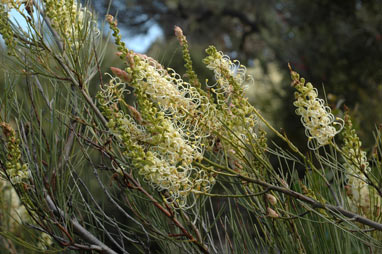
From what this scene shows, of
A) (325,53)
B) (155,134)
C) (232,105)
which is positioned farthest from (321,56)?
(155,134)

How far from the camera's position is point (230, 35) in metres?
5.93

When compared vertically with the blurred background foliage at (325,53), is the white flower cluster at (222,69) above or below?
below

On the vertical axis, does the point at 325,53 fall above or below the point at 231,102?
above

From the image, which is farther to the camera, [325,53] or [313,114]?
[325,53]

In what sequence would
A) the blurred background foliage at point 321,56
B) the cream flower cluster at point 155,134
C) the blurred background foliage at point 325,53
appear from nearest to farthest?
the cream flower cluster at point 155,134 < the blurred background foliage at point 321,56 < the blurred background foliage at point 325,53

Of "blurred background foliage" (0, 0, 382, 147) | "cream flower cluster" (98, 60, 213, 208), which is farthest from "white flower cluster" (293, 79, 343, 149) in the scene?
"blurred background foliage" (0, 0, 382, 147)

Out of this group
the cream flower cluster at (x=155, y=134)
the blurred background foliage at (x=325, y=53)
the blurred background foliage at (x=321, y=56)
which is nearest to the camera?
the cream flower cluster at (x=155, y=134)

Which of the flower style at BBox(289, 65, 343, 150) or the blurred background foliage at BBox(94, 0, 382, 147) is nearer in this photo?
the flower style at BBox(289, 65, 343, 150)

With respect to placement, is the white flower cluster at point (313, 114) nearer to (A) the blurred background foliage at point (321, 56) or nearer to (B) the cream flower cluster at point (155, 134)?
(B) the cream flower cluster at point (155, 134)

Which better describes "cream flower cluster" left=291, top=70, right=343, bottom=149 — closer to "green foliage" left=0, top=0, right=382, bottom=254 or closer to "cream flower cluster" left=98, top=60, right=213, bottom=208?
"green foliage" left=0, top=0, right=382, bottom=254

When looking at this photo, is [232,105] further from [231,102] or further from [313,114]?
[313,114]

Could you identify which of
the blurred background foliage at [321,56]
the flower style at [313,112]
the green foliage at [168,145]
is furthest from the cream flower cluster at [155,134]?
the blurred background foliage at [321,56]

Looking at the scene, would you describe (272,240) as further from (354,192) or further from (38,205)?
(38,205)

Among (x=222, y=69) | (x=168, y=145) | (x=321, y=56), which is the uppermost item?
(x=321, y=56)
